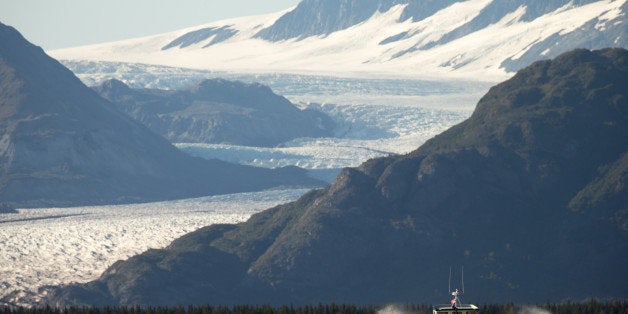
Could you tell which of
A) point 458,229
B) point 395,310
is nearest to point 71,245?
point 458,229

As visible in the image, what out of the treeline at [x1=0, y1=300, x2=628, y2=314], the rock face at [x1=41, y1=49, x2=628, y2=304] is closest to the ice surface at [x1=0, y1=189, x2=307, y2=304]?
the rock face at [x1=41, y1=49, x2=628, y2=304]

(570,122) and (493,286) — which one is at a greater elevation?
(570,122)

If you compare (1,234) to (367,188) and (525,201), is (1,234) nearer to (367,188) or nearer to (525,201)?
(367,188)

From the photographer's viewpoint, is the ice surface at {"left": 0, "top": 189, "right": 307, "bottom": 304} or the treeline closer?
the treeline

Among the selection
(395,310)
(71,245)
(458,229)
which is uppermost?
(71,245)

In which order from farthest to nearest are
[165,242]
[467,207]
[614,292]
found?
[165,242], [467,207], [614,292]

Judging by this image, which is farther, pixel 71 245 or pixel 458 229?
pixel 71 245

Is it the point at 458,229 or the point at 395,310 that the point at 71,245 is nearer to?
the point at 458,229

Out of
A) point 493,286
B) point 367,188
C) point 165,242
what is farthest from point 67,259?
point 493,286

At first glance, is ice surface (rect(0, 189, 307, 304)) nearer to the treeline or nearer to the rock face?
the rock face
